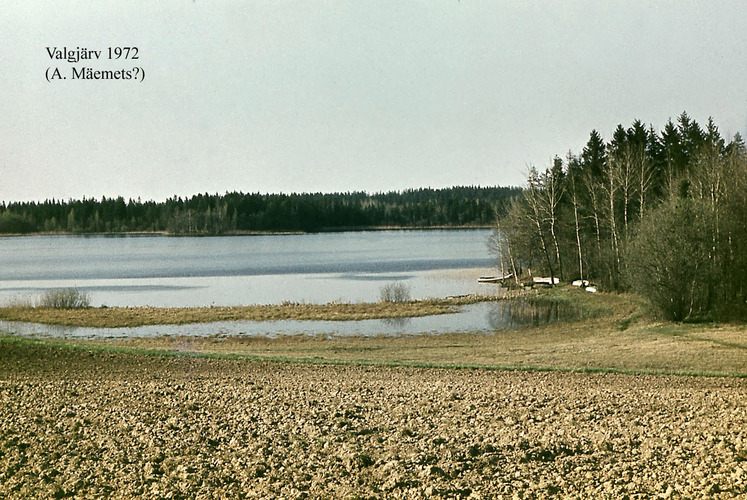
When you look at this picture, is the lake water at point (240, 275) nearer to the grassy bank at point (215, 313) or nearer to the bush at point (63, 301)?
the bush at point (63, 301)

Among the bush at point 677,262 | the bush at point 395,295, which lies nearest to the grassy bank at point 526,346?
the bush at point 677,262

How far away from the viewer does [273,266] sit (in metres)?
71.3

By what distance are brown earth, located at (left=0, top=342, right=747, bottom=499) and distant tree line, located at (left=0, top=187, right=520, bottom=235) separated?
5473 inches

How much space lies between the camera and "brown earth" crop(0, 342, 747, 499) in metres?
8.02

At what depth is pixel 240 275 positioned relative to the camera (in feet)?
203

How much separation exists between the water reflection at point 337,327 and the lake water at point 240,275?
8736mm

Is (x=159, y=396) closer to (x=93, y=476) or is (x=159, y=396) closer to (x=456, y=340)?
(x=93, y=476)

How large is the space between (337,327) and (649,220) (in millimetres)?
15806

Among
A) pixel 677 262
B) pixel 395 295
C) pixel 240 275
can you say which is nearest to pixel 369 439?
pixel 677 262

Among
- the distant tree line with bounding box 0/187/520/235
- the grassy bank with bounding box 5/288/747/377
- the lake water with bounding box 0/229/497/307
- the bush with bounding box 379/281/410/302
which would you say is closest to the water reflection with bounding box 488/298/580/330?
the grassy bank with bounding box 5/288/747/377

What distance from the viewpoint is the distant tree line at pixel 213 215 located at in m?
155

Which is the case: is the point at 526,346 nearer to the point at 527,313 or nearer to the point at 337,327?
the point at 337,327

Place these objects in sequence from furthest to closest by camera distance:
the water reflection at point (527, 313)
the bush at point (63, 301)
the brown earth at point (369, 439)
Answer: the bush at point (63, 301) < the water reflection at point (527, 313) < the brown earth at point (369, 439)

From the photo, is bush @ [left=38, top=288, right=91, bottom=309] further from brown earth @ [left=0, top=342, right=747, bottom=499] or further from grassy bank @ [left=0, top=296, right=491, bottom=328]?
brown earth @ [left=0, top=342, right=747, bottom=499]
